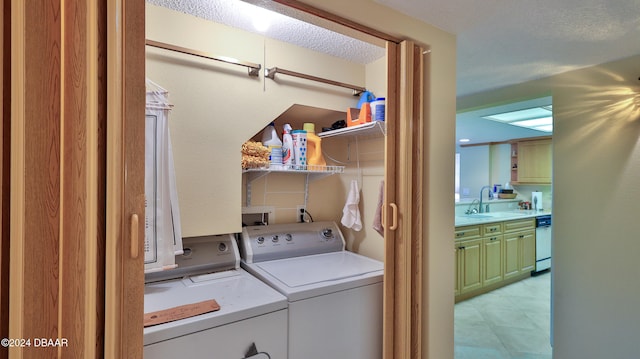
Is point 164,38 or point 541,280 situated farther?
point 541,280

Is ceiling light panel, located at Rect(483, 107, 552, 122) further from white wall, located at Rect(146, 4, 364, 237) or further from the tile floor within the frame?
white wall, located at Rect(146, 4, 364, 237)

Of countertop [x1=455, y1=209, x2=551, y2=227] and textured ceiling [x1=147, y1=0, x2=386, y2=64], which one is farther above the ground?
textured ceiling [x1=147, y1=0, x2=386, y2=64]

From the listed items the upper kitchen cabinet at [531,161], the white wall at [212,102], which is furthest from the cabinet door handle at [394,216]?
the upper kitchen cabinet at [531,161]

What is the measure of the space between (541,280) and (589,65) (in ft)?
10.7

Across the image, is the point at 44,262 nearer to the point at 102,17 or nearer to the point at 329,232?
the point at 102,17

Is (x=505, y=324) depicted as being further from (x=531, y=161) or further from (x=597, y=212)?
(x=531, y=161)

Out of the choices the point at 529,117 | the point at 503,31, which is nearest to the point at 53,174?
the point at 503,31

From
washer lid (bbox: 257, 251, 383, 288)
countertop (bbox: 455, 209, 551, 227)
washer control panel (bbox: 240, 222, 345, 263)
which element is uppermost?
washer control panel (bbox: 240, 222, 345, 263)

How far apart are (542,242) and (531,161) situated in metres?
1.26

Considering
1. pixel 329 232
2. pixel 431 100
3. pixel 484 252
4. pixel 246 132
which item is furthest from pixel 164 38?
pixel 484 252

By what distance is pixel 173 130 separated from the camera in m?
1.54

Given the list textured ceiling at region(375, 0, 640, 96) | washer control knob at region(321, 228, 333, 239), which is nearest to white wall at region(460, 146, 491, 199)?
textured ceiling at region(375, 0, 640, 96)

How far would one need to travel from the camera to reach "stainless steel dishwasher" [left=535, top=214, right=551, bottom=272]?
4254mm


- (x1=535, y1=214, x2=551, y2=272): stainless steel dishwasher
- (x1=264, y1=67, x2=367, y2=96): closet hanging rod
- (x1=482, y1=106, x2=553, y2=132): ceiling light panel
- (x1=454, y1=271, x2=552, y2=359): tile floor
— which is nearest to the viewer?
(x1=264, y1=67, x2=367, y2=96): closet hanging rod
